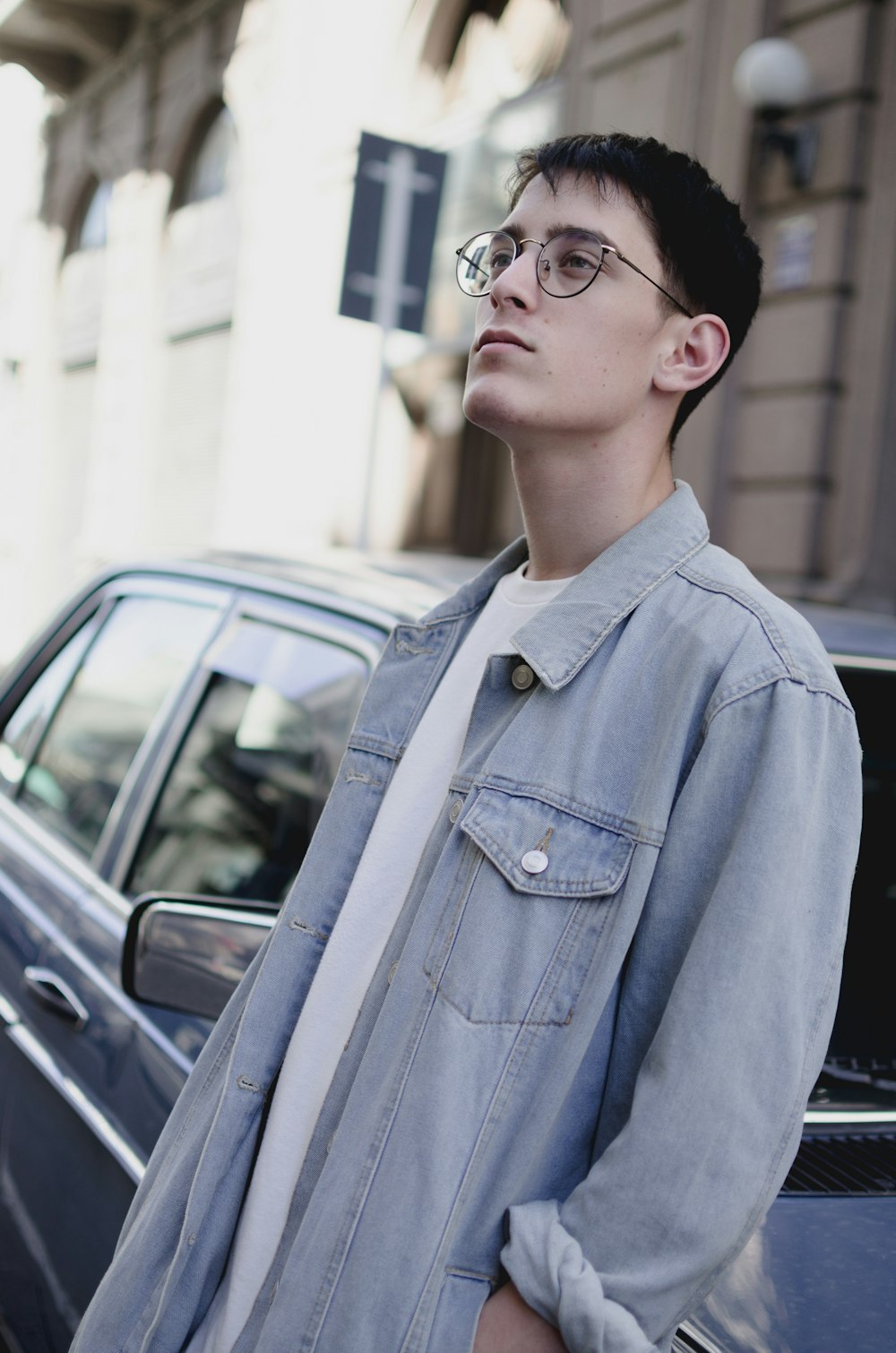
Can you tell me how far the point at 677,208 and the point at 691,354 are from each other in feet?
0.50

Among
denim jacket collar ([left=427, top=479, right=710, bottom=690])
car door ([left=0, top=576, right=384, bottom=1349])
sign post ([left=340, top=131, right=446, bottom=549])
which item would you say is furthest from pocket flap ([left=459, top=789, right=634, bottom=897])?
sign post ([left=340, top=131, right=446, bottom=549])

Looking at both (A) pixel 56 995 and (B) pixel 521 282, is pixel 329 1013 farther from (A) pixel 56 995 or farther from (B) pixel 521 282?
(A) pixel 56 995

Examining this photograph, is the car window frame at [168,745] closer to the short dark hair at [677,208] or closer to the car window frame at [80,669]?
the car window frame at [80,669]

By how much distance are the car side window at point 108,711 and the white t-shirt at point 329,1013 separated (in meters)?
1.17

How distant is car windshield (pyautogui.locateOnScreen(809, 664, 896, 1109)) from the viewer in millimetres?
1751

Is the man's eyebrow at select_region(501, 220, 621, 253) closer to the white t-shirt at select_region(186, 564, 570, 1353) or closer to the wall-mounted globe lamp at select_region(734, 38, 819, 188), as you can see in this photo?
the white t-shirt at select_region(186, 564, 570, 1353)

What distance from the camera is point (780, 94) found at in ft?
21.7

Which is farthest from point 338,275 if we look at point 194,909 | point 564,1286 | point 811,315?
point 564,1286

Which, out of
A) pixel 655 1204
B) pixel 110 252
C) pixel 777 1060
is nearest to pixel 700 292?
pixel 777 1060

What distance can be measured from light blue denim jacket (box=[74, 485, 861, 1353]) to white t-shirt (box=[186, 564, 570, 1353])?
7cm

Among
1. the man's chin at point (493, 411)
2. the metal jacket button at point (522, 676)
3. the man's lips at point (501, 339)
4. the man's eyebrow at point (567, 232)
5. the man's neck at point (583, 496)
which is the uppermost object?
the man's eyebrow at point (567, 232)

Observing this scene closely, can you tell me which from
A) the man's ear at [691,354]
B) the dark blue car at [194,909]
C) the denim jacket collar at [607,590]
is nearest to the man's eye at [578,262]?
the man's ear at [691,354]

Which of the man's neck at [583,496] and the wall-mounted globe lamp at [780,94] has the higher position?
the wall-mounted globe lamp at [780,94]

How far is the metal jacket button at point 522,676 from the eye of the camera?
129 cm
